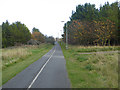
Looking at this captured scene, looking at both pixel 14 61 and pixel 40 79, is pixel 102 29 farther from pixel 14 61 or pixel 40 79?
pixel 40 79

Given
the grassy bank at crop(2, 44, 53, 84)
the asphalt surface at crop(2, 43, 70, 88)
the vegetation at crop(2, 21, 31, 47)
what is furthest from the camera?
the vegetation at crop(2, 21, 31, 47)

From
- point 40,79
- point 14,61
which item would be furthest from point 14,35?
point 40,79

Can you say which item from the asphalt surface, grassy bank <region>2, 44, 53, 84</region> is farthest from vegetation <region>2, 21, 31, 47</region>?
the asphalt surface

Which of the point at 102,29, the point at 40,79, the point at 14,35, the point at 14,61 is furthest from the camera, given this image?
the point at 14,35

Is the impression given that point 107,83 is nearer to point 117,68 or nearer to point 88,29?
point 117,68

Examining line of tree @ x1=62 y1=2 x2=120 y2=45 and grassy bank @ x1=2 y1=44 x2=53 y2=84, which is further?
line of tree @ x1=62 y1=2 x2=120 y2=45

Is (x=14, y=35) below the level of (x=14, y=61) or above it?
above

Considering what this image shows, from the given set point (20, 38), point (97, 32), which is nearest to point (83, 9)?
point (97, 32)

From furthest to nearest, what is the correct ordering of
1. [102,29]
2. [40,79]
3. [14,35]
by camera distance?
[14,35]
[102,29]
[40,79]

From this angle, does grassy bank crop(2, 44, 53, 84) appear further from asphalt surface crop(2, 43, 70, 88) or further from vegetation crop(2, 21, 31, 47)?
vegetation crop(2, 21, 31, 47)

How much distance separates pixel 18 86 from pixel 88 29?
126ft

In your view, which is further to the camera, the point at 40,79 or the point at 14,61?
the point at 14,61

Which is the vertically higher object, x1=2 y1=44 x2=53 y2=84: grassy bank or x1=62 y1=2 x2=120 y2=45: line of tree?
x1=62 y1=2 x2=120 y2=45: line of tree

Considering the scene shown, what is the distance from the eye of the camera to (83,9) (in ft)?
184
